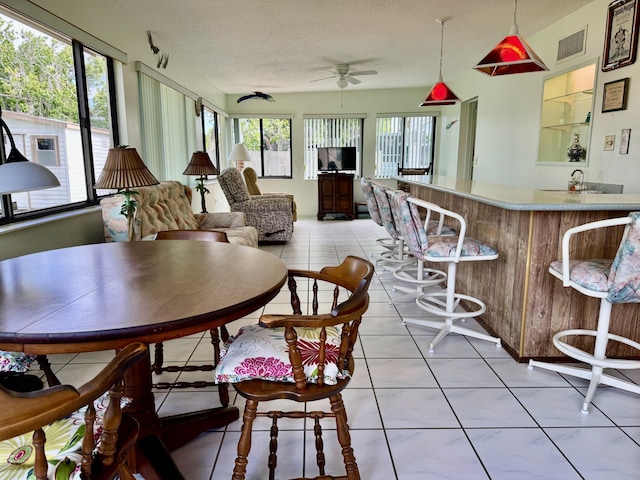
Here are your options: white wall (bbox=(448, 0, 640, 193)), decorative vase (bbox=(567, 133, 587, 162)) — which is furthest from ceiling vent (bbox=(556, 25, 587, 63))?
decorative vase (bbox=(567, 133, 587, 162))

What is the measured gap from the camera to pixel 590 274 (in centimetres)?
196

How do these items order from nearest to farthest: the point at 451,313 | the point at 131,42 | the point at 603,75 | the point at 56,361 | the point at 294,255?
the point at 56,361
the point at 451,313
the point at 603,75
the point at 131,42
the point at 294,255

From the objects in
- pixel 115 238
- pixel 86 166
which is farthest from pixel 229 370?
pixel 86 166

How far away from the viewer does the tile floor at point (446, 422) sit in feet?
5.29

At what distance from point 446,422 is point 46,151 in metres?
3.03

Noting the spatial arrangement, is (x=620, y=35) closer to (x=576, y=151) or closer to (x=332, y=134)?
(x=576, y=151)

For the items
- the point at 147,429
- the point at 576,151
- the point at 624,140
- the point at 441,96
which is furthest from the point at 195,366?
the point at 576,151

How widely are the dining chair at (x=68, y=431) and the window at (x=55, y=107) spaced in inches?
82.4

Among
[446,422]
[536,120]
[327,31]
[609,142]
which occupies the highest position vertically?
[327,31]

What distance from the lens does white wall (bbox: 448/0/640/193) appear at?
339 centimetres

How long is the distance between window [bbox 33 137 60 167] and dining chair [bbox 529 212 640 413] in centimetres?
322

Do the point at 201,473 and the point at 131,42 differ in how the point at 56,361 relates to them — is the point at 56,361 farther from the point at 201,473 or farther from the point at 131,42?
the point at 131,42

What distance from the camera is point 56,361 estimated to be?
247cm

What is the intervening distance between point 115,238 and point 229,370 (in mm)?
2248
